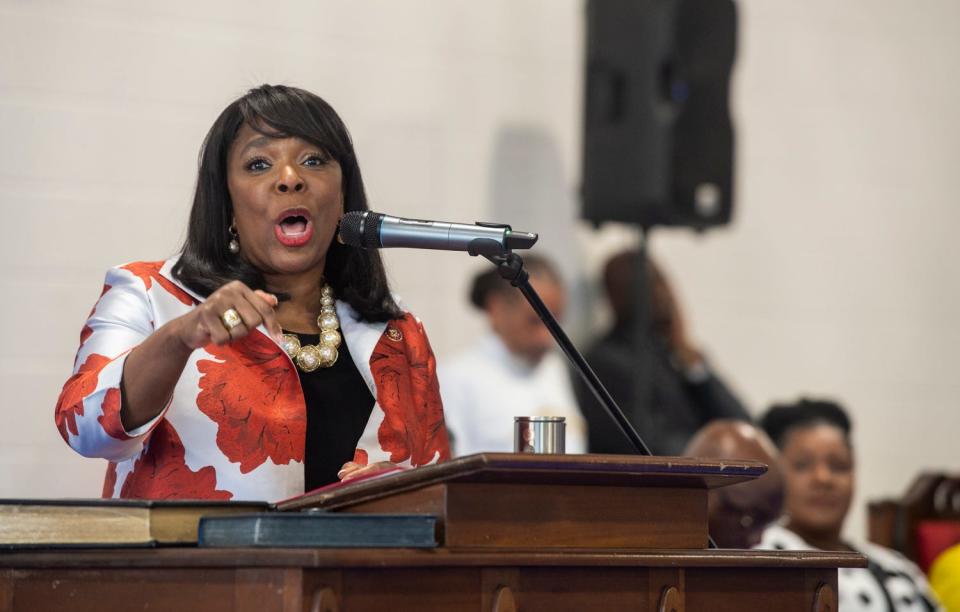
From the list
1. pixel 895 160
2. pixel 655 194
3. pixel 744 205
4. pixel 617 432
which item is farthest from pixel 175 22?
pixel 895 160

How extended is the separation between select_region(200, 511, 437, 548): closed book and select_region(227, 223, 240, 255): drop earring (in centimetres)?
64

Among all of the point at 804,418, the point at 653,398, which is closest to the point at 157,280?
the point at 804,418

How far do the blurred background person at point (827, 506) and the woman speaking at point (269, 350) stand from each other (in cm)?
169

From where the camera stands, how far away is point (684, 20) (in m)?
4.72

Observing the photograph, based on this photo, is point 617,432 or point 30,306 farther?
point 617,432

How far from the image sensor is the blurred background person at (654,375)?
4.75 meters

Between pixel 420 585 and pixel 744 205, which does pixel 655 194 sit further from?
pixel 420 585

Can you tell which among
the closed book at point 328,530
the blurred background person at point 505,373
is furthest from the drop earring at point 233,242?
the blurred background person at point 505,373

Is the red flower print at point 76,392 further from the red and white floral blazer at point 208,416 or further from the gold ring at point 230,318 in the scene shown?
the gold ring at point 230,318

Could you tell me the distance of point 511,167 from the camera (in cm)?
491

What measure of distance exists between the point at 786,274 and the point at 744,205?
0.29 m

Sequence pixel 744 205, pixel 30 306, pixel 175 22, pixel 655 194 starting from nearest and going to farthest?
pixel 30 306, pixel 175 22, pixel 655 194, pixel 744 205

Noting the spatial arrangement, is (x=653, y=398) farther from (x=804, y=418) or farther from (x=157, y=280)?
(x=157, y=280)

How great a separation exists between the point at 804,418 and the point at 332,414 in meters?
2.37
